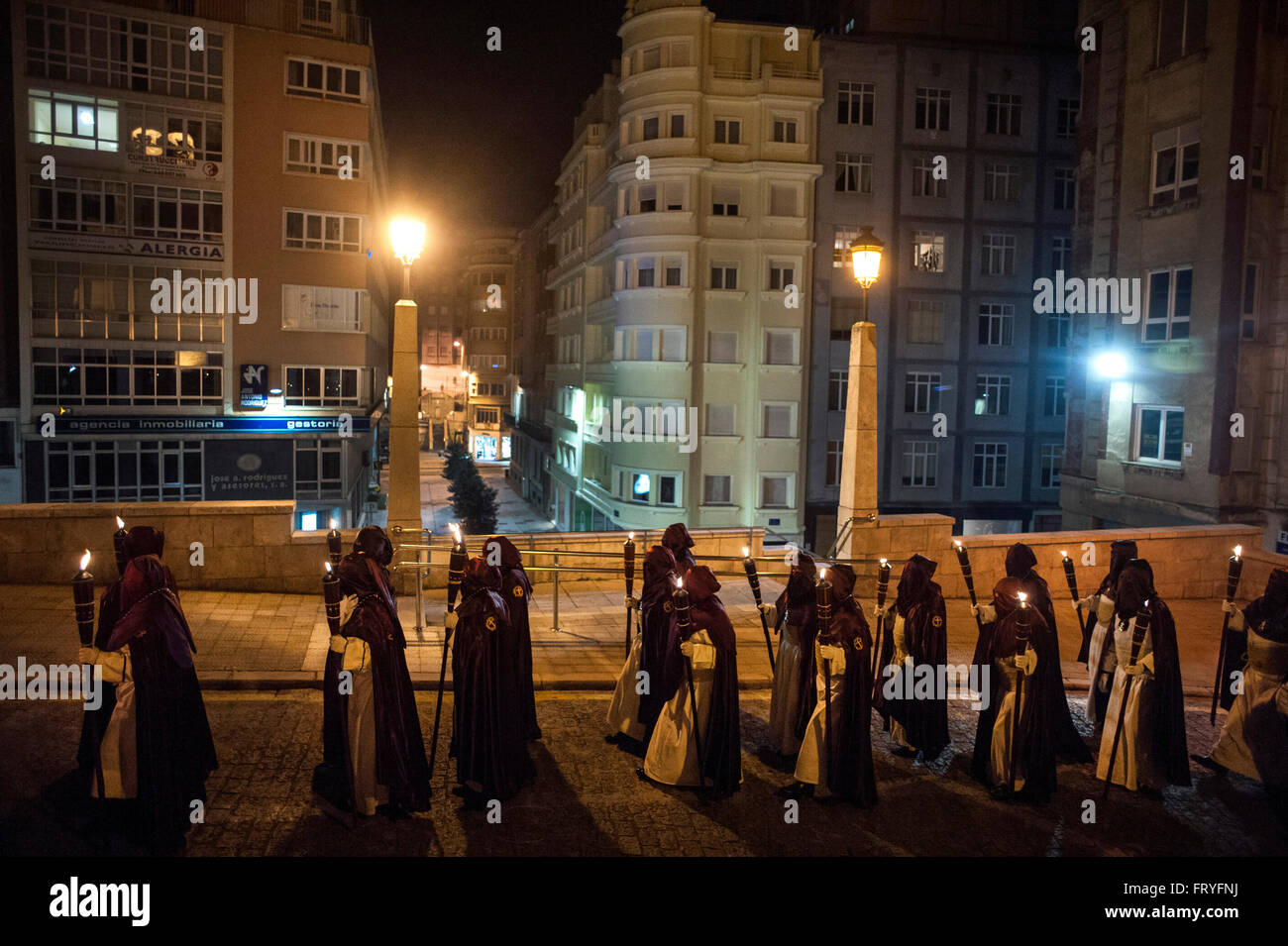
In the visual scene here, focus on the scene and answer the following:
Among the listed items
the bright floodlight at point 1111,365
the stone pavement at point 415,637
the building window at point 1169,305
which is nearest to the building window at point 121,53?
the stone pavement at point 415,637

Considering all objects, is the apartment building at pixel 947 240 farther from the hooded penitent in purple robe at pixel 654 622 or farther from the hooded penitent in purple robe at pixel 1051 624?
the hooded penitent in purple robe at pixel 654 622

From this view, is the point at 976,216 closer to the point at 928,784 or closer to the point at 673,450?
the point at 673,450

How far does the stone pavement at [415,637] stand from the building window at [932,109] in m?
24.6

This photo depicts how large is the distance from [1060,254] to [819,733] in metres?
33.4

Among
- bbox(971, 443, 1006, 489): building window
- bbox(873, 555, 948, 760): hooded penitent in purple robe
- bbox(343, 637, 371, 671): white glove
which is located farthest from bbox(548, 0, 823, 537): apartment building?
bbox(343, 637, 371, 671): white glove

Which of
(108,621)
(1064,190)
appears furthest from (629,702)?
(1064,190)

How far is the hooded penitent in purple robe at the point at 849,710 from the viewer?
776 cm

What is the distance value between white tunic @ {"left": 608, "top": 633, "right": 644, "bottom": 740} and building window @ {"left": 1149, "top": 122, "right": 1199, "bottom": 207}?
2090cm

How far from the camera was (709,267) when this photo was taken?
33.5 metres

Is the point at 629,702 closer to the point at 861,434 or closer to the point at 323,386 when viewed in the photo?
the point at 861,434

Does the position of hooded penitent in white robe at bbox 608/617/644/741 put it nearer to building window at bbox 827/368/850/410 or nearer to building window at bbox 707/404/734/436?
building window at bbox 707/404/734/436

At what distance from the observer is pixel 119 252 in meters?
30.4

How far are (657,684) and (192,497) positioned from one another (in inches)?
1080
